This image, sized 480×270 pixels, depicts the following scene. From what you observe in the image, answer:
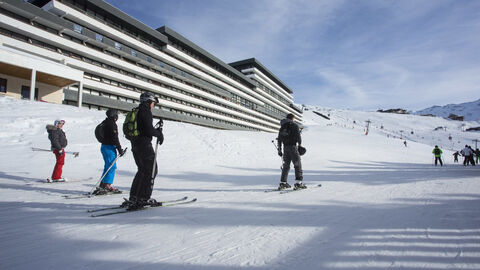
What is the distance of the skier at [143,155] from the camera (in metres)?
3.68

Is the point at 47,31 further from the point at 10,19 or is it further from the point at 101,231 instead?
the point at 101,231

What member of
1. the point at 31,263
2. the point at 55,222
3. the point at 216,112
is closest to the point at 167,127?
the point at 55,222

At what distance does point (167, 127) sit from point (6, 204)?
1369 cm

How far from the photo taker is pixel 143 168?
3797 mm

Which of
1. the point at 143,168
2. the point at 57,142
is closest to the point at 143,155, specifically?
the point at 143,168

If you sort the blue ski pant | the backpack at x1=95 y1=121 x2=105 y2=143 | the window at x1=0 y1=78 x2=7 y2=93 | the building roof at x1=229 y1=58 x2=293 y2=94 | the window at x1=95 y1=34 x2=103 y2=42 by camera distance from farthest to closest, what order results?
the building roof at x1=229 y1=58 x2=293 y2=94, the window at x1=95 y1=34 x2=103 y2=42, the window at x1=0 y1=78 x2=7 y2=93, the blue ski pant, the backpack at x1=95 y1=121 x2=105 y2=143

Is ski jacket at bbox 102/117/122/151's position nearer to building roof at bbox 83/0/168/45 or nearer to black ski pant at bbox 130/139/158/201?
black ski pant at bbox 130/139/158/201

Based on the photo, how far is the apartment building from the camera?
22172 millimetres

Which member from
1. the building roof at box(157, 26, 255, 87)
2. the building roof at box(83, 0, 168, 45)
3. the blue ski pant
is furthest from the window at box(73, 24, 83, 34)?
the blue ski pant

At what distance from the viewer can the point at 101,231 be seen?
272cm

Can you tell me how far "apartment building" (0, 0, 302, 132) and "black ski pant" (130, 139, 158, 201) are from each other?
71.6 feet

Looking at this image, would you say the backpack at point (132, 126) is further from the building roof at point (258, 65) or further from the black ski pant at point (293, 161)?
the building roof at point (258, 65)

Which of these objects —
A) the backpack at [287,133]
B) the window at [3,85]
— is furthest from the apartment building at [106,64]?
the backpack at [287,133]

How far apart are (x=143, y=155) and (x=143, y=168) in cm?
23
